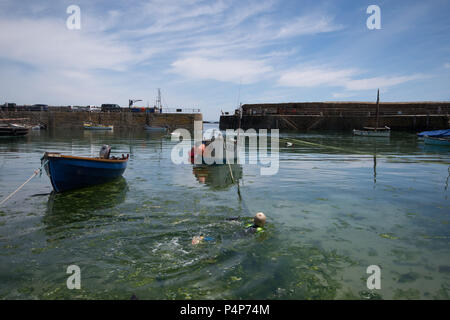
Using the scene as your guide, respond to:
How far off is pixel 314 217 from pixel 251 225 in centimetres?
252

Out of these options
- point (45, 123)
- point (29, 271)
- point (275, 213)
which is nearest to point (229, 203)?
point (275, 213)

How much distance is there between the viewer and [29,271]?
5.88 metres

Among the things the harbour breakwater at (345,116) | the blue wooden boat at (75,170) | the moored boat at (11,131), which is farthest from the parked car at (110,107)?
the blue wooden boat at (75,170)

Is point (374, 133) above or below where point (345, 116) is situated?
below

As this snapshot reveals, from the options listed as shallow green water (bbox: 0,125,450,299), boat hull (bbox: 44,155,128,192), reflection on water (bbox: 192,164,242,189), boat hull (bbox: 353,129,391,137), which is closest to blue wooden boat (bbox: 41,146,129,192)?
boat hull (bbox: 44,155,128,192)

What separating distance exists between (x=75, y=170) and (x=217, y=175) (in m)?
7.28

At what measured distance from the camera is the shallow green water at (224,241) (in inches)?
217

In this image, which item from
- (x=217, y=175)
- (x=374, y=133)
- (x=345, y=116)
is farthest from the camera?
(x=345, y=116)

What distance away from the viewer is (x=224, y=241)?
7.34 m

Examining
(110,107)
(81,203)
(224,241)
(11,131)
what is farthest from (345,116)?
(224,241)

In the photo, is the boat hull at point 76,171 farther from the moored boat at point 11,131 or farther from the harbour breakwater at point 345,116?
the harbour breakwater at point 345,116

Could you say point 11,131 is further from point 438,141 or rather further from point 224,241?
point 438,141

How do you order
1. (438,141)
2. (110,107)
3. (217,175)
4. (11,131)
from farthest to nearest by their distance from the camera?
1. (110,107)
2. (11,131)
3. (438,141)
4. (217,175)

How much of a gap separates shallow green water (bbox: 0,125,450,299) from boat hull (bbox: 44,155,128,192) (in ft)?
1.50
